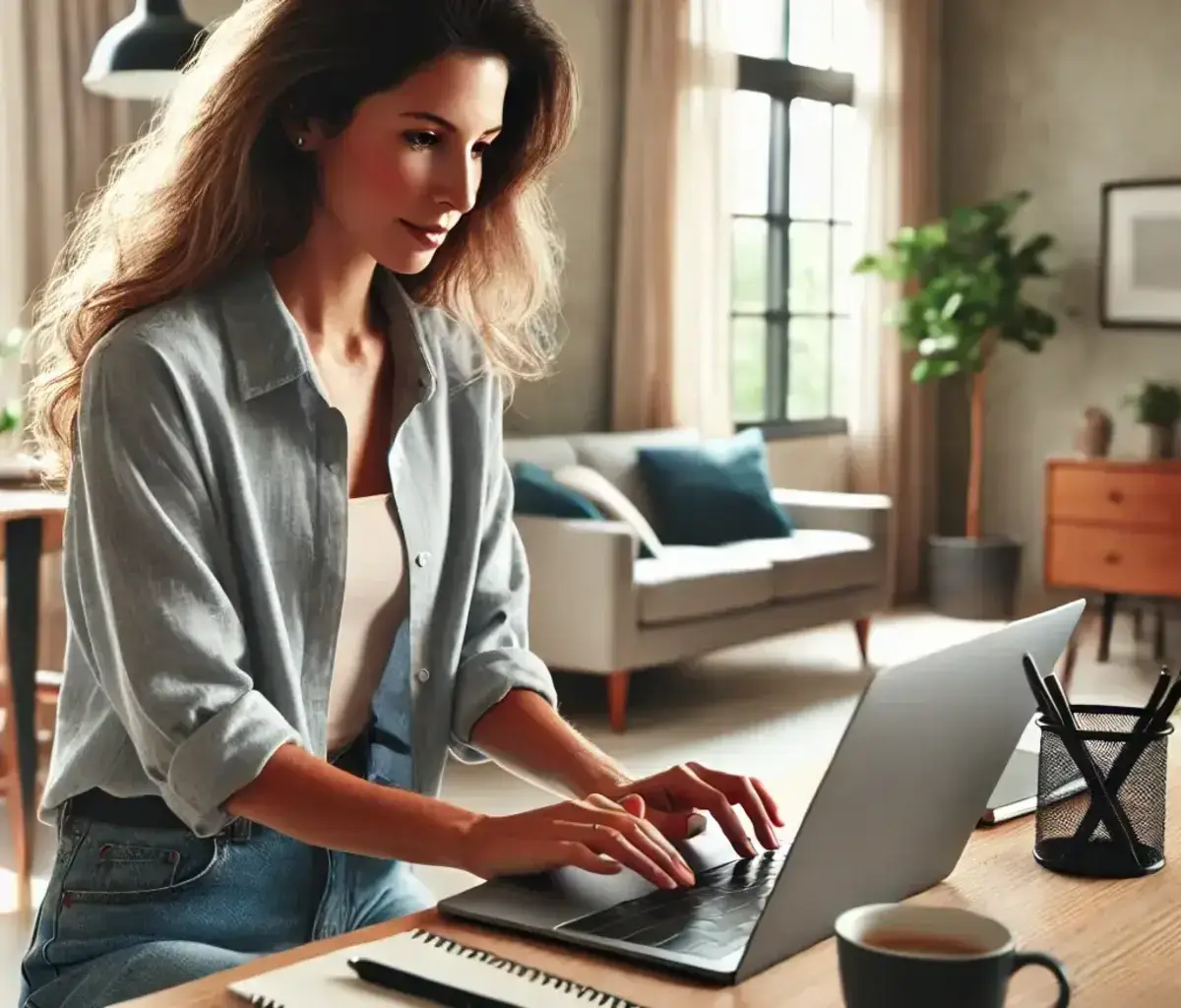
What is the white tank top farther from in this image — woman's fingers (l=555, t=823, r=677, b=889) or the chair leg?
the chair leg

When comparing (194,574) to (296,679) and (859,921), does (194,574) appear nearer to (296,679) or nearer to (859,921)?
(296,679)

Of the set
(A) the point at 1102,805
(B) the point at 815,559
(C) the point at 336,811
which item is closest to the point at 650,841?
(C) the point at 336,811

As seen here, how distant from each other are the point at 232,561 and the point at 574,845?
1.18 feet

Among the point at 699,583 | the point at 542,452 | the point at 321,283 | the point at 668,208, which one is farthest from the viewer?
the point at 668,208

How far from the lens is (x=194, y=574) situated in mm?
1154

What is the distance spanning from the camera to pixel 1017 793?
4.37 feet

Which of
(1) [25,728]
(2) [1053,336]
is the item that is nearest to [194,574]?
(1) [25,728]

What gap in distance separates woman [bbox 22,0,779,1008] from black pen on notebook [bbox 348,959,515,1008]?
0.18 m

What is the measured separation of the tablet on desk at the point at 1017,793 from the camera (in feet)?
3.83

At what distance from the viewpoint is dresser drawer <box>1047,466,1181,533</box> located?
243 inches

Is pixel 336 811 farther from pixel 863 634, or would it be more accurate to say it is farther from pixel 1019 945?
pixel 863 634

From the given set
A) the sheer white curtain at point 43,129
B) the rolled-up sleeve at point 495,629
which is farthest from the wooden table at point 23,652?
the rolled-up sleeve at point 495,629

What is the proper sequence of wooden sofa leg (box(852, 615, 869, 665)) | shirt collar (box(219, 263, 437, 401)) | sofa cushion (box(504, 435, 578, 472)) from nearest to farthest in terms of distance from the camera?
shirt collar (box(219, 263, 437, 401))
sofa cushion (box(504, 435, 578, 472))
wooden sofa leg (box(852, 615, 869, 665))

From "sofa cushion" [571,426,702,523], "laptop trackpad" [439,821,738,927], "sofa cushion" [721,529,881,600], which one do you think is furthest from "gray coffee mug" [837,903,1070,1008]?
"sofa cushion" [571,426,702,523]
